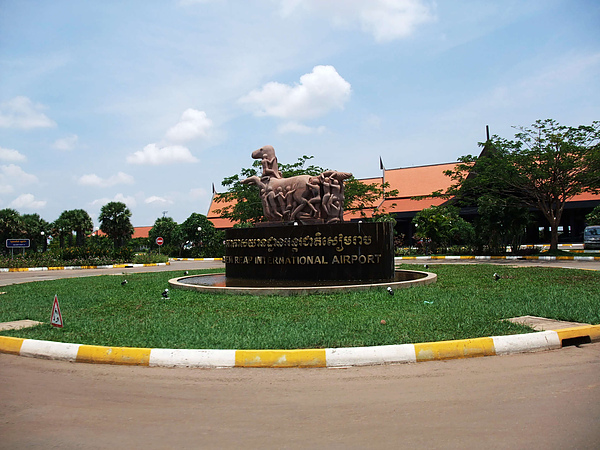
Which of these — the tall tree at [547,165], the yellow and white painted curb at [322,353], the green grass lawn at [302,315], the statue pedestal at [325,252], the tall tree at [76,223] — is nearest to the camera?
the yellow and white painted curb at [322,353]

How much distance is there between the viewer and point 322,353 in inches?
204

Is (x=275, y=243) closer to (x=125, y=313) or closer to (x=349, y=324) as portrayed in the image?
(x=125, y=313)

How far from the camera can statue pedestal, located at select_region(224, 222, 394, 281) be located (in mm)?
11180

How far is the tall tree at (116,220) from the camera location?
44.6 meters

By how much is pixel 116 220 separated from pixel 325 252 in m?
37.9

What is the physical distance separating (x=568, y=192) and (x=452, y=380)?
81.5 ft

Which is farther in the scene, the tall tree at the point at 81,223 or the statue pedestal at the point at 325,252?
the tall tree at the point at 81,223

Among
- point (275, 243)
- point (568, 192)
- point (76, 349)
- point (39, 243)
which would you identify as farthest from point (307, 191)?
point (39, 243)

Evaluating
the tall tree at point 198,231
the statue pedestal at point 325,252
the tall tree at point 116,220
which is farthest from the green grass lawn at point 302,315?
the tall tree at point 116,220

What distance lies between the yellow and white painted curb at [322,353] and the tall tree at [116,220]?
41338mm

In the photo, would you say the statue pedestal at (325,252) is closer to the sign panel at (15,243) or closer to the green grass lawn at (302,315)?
the green grass lawn at (302,315)

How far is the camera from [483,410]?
366 cm

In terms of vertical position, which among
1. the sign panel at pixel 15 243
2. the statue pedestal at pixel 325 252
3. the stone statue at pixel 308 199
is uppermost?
the stone statue at pixel 308 199

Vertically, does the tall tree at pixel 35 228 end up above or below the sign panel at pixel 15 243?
above
